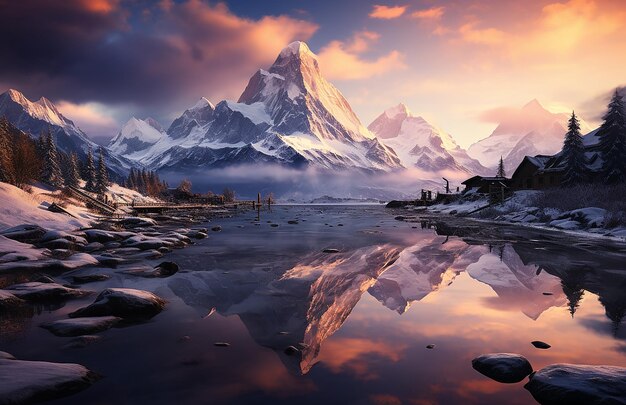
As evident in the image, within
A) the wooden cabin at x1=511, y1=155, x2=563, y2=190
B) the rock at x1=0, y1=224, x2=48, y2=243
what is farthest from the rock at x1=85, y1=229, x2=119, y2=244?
the wooden cabin at x1=511, y1=155, x2=563, y2=190

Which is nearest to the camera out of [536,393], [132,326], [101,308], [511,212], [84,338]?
[536,393]

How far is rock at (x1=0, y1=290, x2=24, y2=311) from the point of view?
309 inches

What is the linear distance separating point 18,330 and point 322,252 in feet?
43.3

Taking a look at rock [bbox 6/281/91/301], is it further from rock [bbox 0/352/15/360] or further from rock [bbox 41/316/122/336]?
rock [bbox 0/352/15/360]

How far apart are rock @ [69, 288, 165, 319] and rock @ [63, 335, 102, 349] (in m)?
1.21

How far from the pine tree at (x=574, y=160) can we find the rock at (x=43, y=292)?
5796 centimetres

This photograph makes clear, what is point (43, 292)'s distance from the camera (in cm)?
887

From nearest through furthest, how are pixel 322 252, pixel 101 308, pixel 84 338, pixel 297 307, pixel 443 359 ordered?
1. pixel 443 359
2. pixel 84 338
3. pixel 101 308
4. pixel 297 307
5. pixel 322 252

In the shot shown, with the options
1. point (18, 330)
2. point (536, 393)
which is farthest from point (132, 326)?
point (536, 393)

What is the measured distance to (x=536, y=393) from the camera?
4547 mm

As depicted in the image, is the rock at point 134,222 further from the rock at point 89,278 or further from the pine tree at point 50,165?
the pine tree at point 50,165

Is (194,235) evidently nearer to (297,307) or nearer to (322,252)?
(322,252)

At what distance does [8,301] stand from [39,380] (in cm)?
512

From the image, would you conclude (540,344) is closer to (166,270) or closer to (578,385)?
(578,385)
